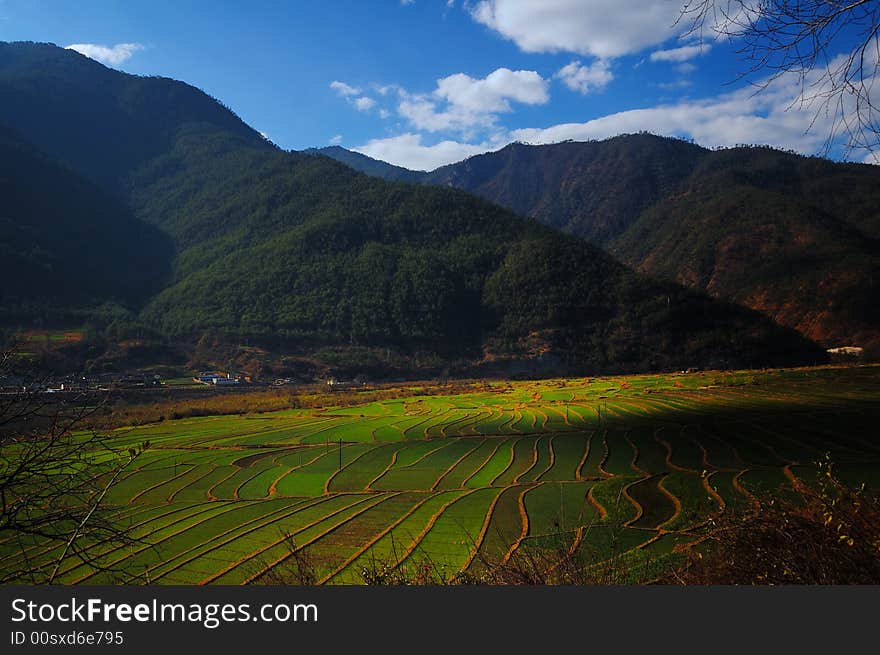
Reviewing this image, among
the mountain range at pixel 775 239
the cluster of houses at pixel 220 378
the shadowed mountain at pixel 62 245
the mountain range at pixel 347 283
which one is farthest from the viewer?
the shadowed mountain at pixel 62 245

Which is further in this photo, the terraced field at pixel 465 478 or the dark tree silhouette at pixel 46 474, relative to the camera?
the terraced field at pixel 465 478

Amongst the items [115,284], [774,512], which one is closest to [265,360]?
[115,284]

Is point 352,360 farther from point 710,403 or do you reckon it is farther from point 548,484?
point 548,484

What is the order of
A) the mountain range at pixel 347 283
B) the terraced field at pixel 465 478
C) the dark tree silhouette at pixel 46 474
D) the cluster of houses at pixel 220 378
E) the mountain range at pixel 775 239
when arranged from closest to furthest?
the dark tree silhouette at pixel 46 474 < the terraced field at pixel 465 478 < the cluster of houses at pixel 220 378 < the mountain range at pixel 347 283 < the mountain range at pixel 775 239

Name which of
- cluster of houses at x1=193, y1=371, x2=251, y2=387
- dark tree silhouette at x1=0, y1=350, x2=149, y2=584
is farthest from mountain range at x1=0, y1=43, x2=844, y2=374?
dark tree silhouette at x1=0, y1=350, x2=149, y2=584

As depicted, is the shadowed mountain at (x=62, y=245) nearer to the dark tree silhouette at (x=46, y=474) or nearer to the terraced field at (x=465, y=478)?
the terraced field at (x=465, y=478)

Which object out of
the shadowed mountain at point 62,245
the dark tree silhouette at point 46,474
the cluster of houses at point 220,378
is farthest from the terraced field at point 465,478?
the shadowed mountain at point 62,245
